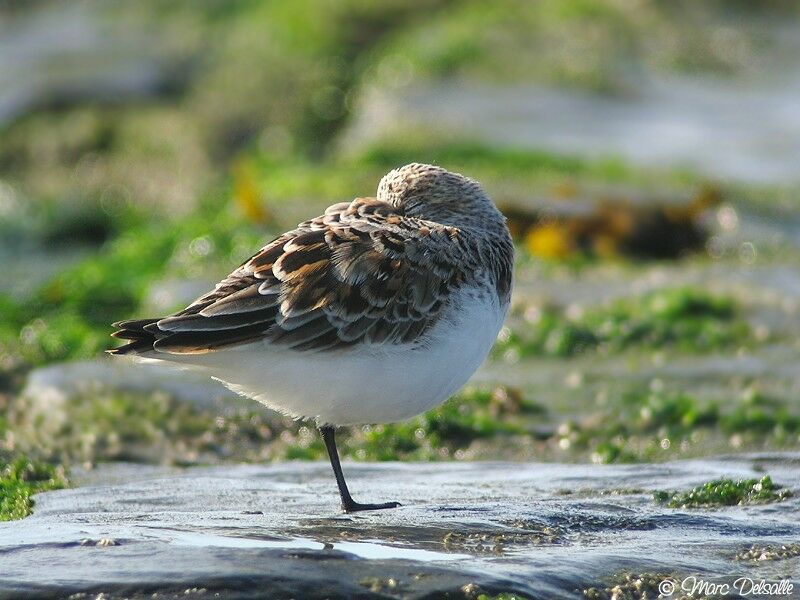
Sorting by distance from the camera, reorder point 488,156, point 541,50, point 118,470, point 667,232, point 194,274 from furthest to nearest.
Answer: point 541,50, point 488,156, point 667,232, point 194,274, point 118,470

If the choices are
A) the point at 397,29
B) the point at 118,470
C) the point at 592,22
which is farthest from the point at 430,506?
the point at 397,29

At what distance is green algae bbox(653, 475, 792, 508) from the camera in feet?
20.5

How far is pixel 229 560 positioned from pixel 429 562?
0.72 metres

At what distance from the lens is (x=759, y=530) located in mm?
5707

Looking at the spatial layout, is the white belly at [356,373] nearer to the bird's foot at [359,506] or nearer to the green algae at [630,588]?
the bird's foot at [359,506]

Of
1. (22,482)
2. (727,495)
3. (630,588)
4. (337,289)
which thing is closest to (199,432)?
(22,482)

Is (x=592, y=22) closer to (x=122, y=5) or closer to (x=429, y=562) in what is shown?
(x=122, y=5)

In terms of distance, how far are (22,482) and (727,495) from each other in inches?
135

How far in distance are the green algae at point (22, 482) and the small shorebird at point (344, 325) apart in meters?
0.96

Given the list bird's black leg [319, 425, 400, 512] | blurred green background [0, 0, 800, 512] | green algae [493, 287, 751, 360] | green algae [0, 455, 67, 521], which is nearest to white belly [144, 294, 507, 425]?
bird's black leg [319, 425, 400, 512]

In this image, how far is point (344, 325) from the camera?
5.80 m

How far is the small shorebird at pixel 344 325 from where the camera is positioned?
571 cm

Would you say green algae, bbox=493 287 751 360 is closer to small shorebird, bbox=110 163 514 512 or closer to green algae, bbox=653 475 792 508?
green algae, bbox=653 475 792 508

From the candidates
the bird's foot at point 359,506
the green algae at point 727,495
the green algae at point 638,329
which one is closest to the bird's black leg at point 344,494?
the bird's foot at point 359,506
